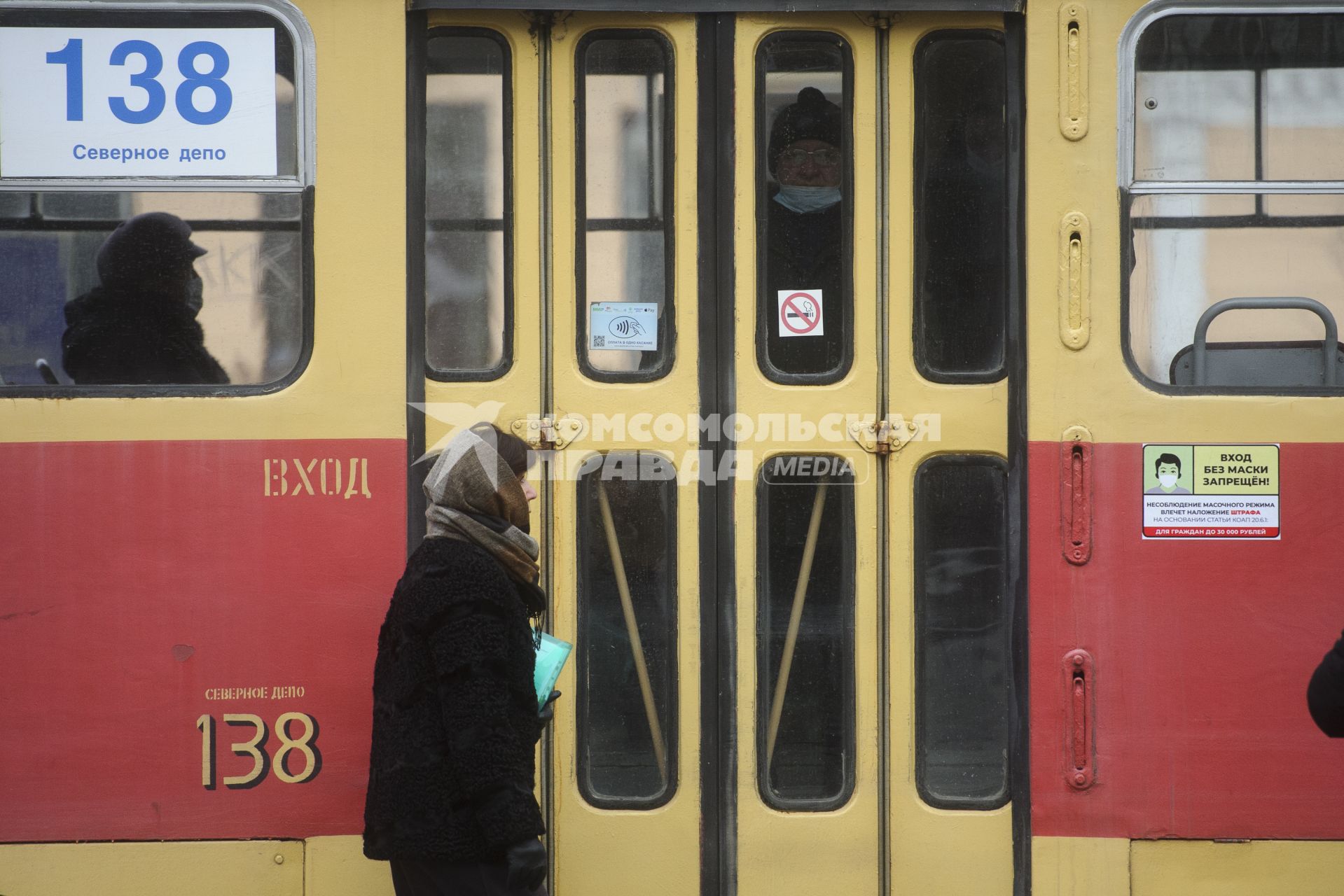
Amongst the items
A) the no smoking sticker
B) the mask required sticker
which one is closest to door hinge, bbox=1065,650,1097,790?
the mask required sticker

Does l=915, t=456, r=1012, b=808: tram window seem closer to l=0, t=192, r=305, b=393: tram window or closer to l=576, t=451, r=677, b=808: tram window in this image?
l=576, t=451, r=677, b=808: tram window

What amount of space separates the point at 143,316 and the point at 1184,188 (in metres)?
2.63

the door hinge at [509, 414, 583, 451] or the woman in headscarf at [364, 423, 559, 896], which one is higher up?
the door hinge at [509, 414, 583, 451]

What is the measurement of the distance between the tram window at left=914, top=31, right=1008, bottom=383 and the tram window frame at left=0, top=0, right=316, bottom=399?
1.55 meters

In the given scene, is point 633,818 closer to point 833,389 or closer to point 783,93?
point 833,389

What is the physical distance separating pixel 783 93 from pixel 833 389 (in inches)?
30.7

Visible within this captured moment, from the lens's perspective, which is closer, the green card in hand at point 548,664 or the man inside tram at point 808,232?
the green card in hand at point 548,664

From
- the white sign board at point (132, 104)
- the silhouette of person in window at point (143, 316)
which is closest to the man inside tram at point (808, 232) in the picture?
the white sign board at point (132, 104)

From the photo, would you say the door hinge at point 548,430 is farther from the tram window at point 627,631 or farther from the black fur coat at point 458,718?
the black fur coat at point 458,718

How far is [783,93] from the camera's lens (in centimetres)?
298

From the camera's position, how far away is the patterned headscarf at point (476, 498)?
2355 millimetres

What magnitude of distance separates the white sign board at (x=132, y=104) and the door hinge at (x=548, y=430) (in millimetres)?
889

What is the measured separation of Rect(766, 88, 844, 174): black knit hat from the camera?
297 centimetres

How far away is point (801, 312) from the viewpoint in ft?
9.73
